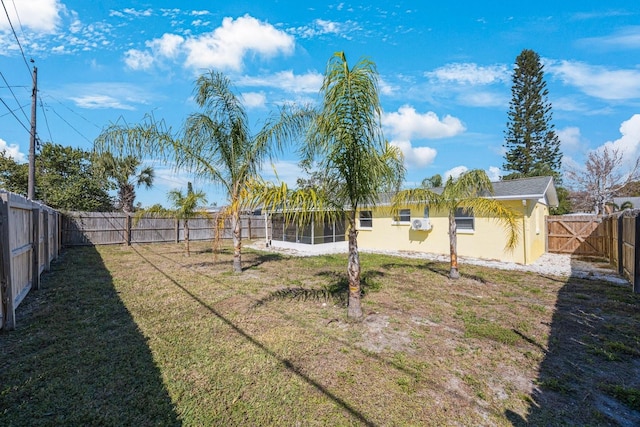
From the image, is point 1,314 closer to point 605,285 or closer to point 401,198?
point 401,198

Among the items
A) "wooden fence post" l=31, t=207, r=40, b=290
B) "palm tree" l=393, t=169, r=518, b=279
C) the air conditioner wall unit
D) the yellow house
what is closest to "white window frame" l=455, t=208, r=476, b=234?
the yellow house

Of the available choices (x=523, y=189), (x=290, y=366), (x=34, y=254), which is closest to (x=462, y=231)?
(x=523, y=189)

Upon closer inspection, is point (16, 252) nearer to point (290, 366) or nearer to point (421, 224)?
point (290, 366)

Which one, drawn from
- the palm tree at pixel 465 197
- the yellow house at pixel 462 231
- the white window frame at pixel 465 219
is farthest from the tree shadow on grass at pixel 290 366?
the white window frame at pixel 465 219

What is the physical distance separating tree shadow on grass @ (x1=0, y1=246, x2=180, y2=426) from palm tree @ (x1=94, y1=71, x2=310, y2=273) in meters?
3.34

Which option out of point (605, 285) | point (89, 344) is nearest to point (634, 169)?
point (605, 285)

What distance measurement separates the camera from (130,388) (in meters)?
2.66

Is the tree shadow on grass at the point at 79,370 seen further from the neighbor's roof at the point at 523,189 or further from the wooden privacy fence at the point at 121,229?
the neighbor's roof at the point at 523,189

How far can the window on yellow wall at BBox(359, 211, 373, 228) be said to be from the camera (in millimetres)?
14538

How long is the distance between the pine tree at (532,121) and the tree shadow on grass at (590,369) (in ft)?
83.5

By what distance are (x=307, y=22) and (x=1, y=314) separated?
9.35 metres

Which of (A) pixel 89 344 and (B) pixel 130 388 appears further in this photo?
(A) pixel 89 344

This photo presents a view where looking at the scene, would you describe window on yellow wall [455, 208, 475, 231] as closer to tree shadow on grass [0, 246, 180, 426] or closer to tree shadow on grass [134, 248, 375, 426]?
tree shadow on grass [134, 248, 375, 426]

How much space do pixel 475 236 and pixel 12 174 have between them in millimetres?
25444
